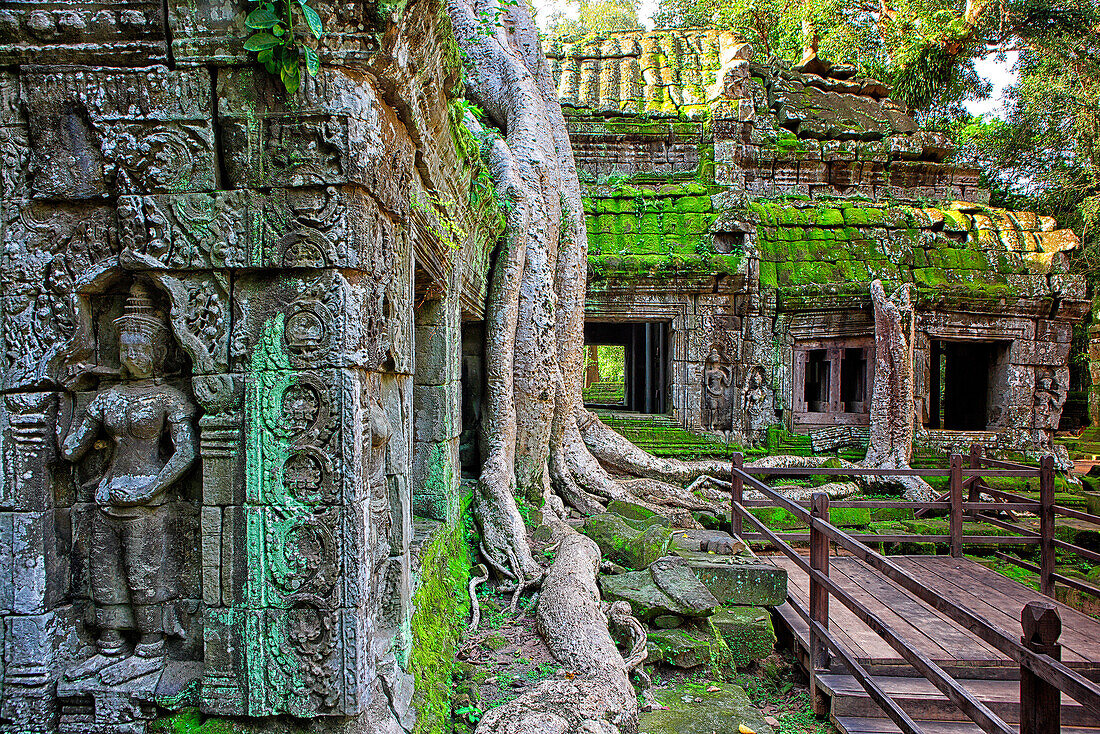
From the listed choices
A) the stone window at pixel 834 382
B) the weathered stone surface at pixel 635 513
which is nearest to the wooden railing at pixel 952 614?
the weathered stone surface at pixel 635 513

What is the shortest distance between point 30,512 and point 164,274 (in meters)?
1.02

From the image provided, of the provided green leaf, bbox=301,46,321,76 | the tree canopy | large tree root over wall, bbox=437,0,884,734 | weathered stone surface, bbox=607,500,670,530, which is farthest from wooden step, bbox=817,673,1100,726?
the tree canopy

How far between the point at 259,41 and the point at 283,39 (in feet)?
0.26

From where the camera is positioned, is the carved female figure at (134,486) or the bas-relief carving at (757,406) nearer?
the carved female figure at (134,486)

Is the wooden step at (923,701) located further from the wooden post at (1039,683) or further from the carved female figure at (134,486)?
the carved female figure at (134,486)

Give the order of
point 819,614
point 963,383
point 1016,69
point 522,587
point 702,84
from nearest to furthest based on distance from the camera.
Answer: point 819,614, point 522,587, point 963,383, point 1016,69, point 702,84

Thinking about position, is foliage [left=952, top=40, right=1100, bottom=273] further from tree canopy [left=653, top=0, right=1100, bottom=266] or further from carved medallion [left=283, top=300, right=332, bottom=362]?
carved medallion [left=283, top=300, right=332, bottom=362]

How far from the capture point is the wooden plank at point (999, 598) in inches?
184

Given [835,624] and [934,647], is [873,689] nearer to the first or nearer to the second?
[934,647]

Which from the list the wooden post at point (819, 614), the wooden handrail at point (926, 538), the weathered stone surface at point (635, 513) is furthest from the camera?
the weathered stone surface at point (635, 513)

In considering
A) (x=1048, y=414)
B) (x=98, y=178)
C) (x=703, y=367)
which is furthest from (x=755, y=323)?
(x=98, y=178)

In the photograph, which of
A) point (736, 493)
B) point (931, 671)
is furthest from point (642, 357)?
point (931, 671)

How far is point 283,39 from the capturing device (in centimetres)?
215

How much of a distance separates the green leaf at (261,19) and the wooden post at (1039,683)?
335cm
